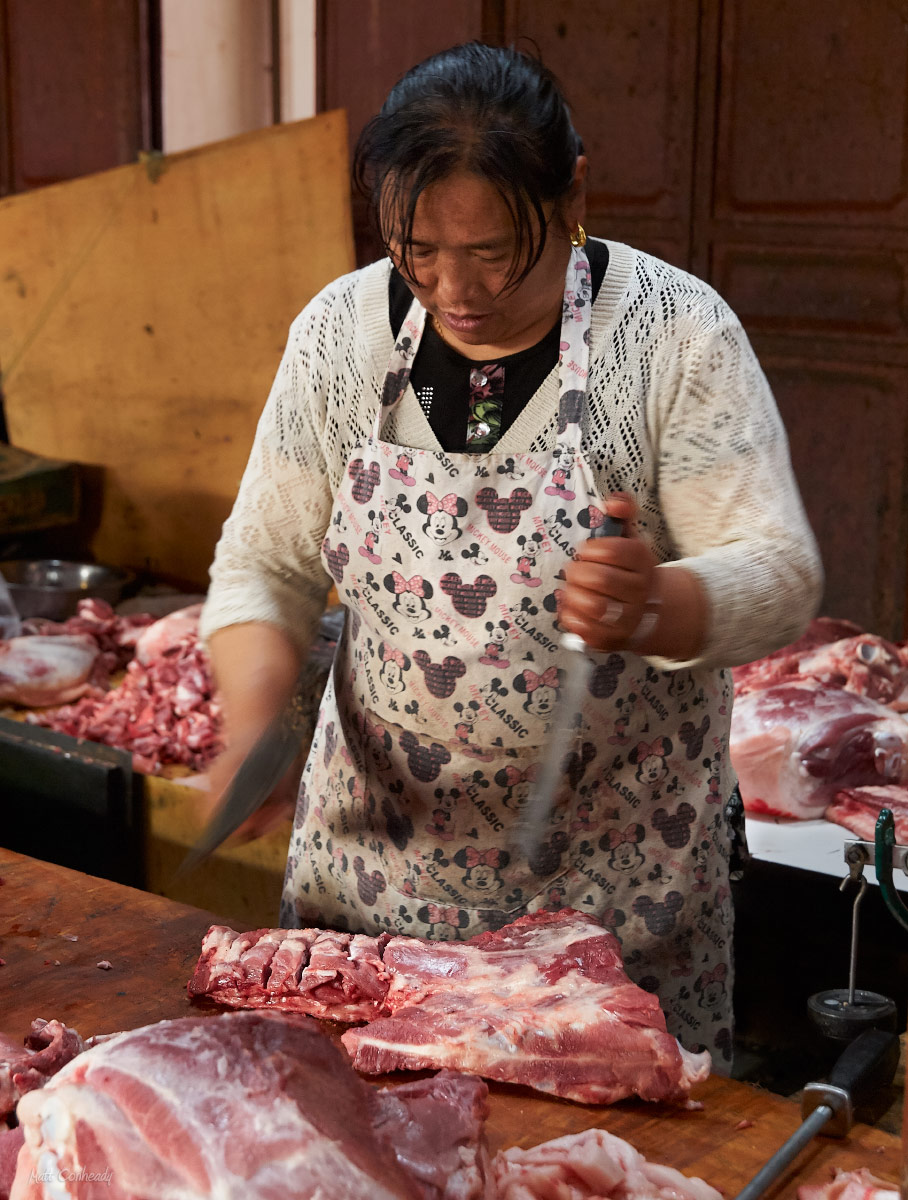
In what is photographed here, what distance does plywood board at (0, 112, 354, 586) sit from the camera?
4.52 m

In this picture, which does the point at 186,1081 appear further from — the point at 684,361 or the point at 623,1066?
the point at 684,361

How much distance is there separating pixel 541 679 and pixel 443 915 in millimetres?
436

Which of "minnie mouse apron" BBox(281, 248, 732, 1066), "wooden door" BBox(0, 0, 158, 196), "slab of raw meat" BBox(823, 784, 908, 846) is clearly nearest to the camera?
"minnie mouse apron" BBox(281, 248, 732, 1066)

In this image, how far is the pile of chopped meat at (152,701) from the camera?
376cm

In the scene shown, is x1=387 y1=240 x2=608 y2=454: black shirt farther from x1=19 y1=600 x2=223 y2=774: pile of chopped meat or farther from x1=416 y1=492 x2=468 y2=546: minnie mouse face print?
x1=19 y1=600 x2=223 y2=774: pile of chopped meat

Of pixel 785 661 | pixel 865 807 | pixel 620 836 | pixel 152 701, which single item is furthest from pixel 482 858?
pixel 152 701

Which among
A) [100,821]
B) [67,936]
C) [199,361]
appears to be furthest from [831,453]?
[67,936]

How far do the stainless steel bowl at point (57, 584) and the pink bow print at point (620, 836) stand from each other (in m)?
3.10

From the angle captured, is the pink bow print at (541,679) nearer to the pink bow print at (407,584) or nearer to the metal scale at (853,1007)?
the pink bow print at (407,584)

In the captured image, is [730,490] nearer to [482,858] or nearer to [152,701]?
[482,858]

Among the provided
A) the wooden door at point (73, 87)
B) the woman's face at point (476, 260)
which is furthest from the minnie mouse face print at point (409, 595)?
the wooden door at point (73, 87)

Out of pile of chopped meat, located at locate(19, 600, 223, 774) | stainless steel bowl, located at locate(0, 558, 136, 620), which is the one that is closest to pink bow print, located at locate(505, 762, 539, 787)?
pile of chopped meat, located at locate(19, 600, 223, 774)

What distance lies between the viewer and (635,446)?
199 centimetres

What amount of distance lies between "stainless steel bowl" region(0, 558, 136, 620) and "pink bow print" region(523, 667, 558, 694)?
3.10 meters
